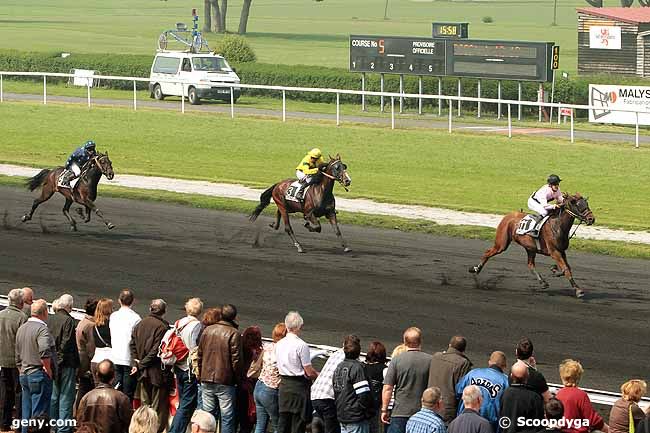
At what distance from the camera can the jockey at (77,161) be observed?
65.7ft

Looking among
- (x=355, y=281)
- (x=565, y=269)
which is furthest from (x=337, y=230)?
(x=565, y=269)

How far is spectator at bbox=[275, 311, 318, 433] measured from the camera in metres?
9.74

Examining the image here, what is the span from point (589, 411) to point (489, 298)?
23.9ft

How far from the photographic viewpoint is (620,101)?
35.8 meters

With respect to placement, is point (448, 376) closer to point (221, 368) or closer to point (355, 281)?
point (221, 368)

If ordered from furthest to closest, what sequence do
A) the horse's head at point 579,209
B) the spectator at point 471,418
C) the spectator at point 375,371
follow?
the horse's head at point 579,209 < the spectator at point 375,371 < the spectator at point 471,418

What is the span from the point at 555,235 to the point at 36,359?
8034 millimetres

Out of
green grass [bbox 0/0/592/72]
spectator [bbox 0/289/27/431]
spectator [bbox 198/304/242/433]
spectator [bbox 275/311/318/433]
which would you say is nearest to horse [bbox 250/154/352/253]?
spectator [bbox 0/289/27/431]

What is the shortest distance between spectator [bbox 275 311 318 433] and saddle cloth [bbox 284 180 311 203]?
9.29m

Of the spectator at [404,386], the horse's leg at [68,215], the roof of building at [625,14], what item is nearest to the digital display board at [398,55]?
the roof of building at [625,14]

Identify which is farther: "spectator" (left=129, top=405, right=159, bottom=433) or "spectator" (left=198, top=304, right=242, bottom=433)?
"spectator" (left=198, top=304, right=242, bottom=433)

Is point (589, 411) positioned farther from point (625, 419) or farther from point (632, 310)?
point (632, 310)

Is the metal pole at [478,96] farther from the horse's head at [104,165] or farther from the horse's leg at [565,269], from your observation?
the horse's leg at [565,269]

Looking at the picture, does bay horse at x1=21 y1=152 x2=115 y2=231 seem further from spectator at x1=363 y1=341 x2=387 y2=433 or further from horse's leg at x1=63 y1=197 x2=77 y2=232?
spectator at x1=363 y1=341 x2=387 y2=433
